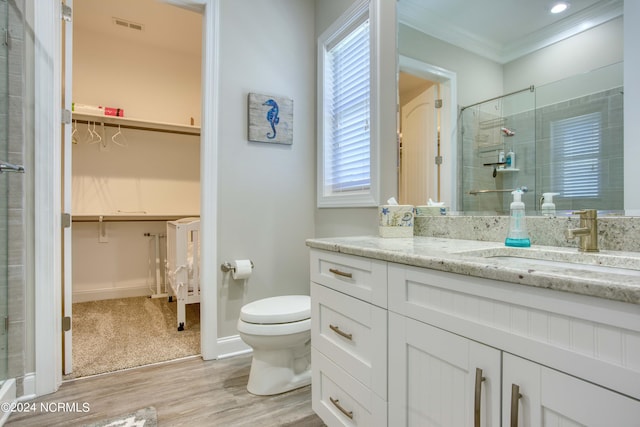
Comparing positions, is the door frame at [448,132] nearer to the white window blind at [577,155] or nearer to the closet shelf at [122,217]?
the white window blind at [577,155]

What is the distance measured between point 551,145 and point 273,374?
5.47ft

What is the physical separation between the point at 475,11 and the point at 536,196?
88 centimetres

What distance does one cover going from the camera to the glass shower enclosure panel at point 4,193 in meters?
1.60

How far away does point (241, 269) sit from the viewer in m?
2.16

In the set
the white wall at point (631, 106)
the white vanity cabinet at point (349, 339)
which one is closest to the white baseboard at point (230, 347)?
the white vanity cabinet at point (349, 339)

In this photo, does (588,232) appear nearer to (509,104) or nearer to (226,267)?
(509,104)

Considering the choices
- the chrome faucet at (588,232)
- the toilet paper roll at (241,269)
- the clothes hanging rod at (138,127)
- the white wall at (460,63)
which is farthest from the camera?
the clothes hanging rod at (138,127)

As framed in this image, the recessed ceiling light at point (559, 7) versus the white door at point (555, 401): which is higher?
the recessed ceiling light at point (559, 7)

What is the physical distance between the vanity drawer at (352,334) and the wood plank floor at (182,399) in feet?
1.57

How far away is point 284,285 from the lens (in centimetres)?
245

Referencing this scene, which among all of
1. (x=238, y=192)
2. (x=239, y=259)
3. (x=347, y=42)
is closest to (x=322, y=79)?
(x=347, y=42)

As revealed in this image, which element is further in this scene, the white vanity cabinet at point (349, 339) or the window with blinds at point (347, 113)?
the window with blinds at point (347, 113)

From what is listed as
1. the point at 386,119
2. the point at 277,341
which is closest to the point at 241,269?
the point at 277,341

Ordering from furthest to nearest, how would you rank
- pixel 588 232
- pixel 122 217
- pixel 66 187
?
1. pixel 122 217
2. pixel 66 187
3. pixel 588 232
